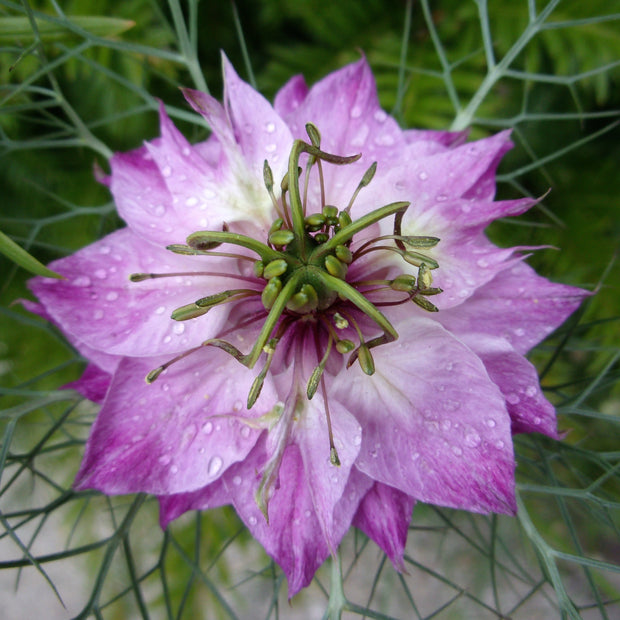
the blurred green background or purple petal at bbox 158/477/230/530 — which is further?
the blurred green background

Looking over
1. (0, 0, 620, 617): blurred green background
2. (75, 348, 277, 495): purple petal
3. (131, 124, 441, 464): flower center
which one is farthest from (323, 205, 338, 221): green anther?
(0, 0, 620, 617): blurred green background

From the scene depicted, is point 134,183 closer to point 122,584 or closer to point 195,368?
point 195,368

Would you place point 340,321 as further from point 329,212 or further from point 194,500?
point 194,500

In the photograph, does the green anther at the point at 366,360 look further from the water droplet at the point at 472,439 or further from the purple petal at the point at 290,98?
the purple petal at the point at 290,98

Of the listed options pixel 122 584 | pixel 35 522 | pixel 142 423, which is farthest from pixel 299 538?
pixel 35 522

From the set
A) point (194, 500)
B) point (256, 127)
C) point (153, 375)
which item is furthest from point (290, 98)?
point (194, 500)

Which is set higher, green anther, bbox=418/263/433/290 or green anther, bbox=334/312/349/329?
green anther, bbox=418/263/433/290

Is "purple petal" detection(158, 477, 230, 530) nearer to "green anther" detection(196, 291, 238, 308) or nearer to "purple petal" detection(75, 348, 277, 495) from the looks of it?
"purple petal" detection(75, 348, 277, 495)
